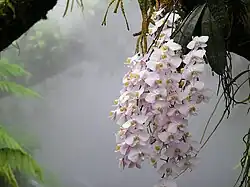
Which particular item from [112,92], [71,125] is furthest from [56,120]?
[112,92]

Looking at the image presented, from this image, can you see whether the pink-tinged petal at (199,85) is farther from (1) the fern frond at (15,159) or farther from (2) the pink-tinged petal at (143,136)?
(1) the fern frond at (15,159)

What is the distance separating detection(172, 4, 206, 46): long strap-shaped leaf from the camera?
1.89 ft

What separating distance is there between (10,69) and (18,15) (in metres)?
0.70

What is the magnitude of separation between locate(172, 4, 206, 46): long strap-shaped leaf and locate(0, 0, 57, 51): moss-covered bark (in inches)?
12.4

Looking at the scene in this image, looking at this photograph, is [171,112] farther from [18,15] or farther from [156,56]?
[18,15]

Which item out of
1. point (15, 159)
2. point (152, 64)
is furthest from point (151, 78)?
point (15, 159)

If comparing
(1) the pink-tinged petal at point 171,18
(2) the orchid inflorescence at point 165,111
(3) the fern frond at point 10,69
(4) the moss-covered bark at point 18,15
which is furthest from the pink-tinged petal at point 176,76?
(3) the fern frond at point 10,69

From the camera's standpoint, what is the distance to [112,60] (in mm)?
1586

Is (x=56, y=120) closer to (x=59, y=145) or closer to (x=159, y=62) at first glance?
(x=59, y=145)

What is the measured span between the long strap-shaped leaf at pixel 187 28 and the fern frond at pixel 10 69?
3.26ft

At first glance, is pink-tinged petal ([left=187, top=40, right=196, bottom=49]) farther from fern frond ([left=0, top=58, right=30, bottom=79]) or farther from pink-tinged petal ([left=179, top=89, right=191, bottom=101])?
fern frond ([left=0, top=58, right=30, bottom=79])

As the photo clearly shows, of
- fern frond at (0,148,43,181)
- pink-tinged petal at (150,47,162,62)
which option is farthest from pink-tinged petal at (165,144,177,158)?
fern frond at (0,148,43,181)

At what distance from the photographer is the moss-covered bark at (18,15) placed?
2.65 ft

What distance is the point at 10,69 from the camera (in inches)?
58.6
